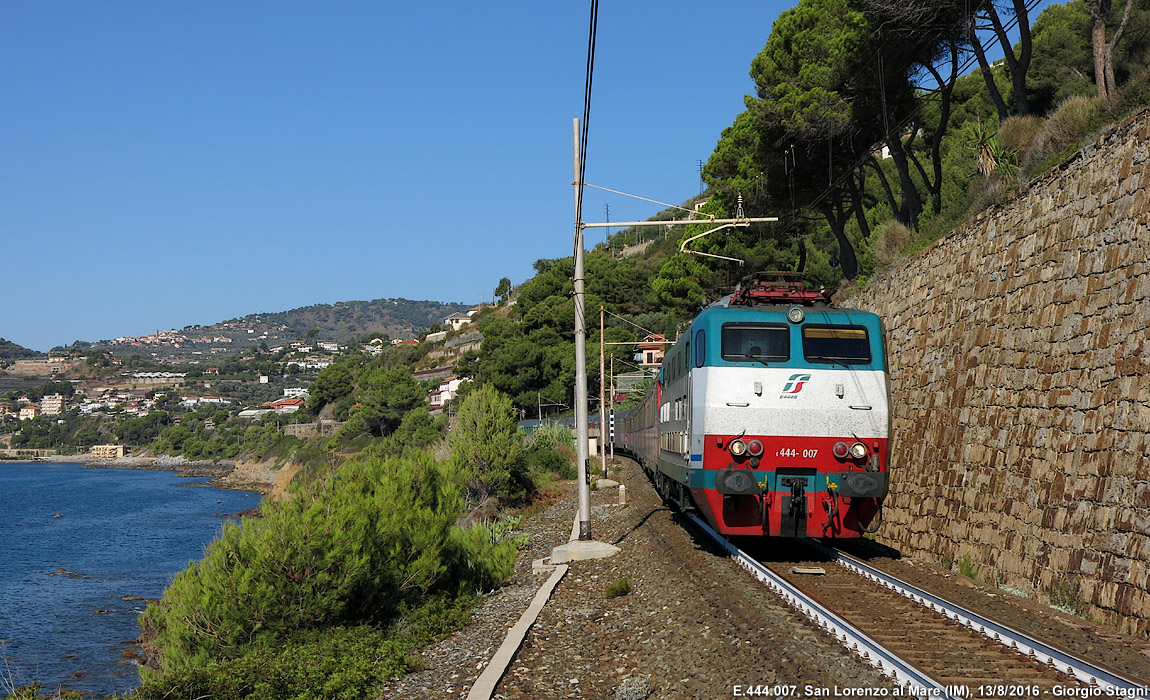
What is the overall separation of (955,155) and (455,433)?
1070 inches

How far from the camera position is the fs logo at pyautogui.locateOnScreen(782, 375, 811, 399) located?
1232 cm

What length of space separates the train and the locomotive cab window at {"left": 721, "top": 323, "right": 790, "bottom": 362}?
0.6 inches

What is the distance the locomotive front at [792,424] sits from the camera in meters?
12.2

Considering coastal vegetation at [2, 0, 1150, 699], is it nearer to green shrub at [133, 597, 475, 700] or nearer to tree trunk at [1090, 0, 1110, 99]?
green shrub at [133, 597, 475, 700]

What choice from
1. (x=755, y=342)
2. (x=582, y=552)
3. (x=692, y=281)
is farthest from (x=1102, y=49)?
(x=692, y=281)

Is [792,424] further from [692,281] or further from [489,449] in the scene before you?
[692,281]

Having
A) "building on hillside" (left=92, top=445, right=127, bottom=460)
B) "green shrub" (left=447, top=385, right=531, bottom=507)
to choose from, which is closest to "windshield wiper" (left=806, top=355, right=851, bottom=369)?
"green shrub" (left=447, top=385, right=531, bottom=507)

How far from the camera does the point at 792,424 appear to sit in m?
12.3

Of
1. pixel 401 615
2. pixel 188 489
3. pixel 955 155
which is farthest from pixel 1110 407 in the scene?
pixel 188 489

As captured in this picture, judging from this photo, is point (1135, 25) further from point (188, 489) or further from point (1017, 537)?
point (188, 489)

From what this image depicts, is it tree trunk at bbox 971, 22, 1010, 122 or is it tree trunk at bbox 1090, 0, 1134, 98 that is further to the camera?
tree trunk at bbox 971, 22, 1010, 122

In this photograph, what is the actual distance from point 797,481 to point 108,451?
20489 cm

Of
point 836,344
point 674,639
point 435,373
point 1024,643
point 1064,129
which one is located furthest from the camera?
point 435,373

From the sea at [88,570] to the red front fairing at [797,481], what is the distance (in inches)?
354
